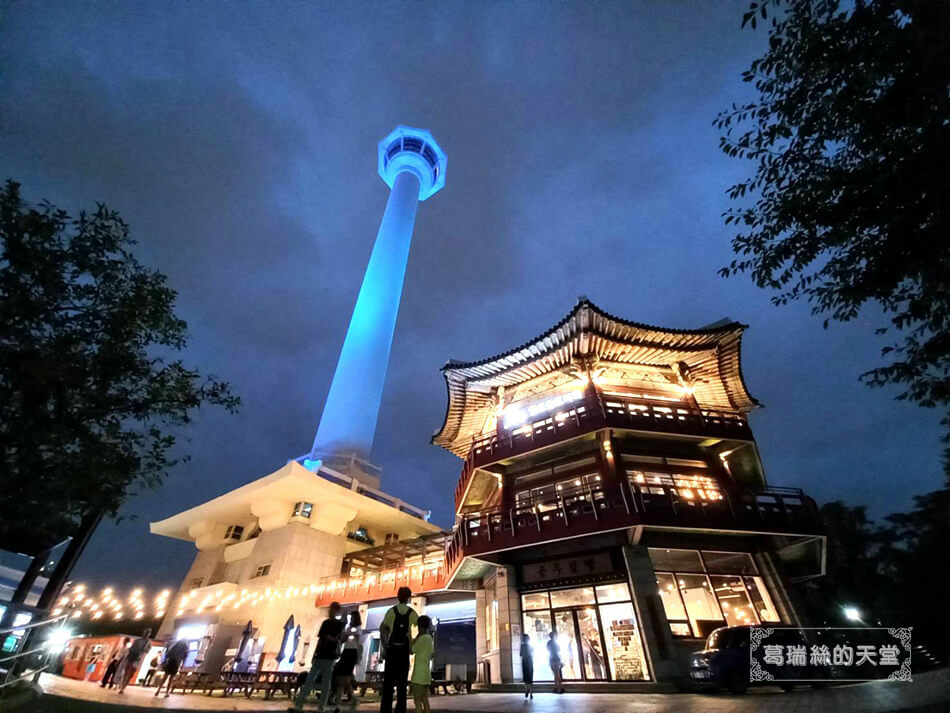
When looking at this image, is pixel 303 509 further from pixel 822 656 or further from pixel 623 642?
pixel 822 656

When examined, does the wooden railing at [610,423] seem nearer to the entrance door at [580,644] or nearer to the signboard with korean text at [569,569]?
the signboard with korean text at [569,569]

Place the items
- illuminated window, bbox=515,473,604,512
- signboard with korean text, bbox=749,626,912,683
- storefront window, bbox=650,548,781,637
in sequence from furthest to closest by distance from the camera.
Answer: illuminated window, bbox=515,473,604,512
storefront window, bbox=650,548,781,637
signboard with korean text, bbox=749,626,912,683

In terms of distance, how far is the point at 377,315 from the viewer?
3750 centimetres

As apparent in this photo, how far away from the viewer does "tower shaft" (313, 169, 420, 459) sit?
31.0 meters

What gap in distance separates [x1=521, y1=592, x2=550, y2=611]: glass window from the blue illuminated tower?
60.7ft

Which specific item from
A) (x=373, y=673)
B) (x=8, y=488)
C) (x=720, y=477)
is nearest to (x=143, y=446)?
(x=8, y=488)

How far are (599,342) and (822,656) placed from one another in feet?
36.8

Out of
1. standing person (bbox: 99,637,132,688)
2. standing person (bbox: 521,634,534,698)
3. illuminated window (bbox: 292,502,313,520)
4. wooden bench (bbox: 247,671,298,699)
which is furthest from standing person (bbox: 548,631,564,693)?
illuminated window (bbox: 292,502,313,520)

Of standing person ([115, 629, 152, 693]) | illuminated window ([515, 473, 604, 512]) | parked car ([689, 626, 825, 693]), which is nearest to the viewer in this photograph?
parked car ([689, 626, 825, 693])

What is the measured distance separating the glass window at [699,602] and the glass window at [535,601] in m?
4.27

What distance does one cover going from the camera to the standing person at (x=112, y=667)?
14818 mm

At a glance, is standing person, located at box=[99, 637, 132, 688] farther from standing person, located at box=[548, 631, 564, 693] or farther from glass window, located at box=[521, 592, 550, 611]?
standing person, located at box=[548, 631, 564, 693]

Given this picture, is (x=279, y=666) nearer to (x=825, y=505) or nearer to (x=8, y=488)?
(x=8, y=488)

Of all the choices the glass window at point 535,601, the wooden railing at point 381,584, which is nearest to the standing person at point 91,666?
the wooden railing at point 381,584
